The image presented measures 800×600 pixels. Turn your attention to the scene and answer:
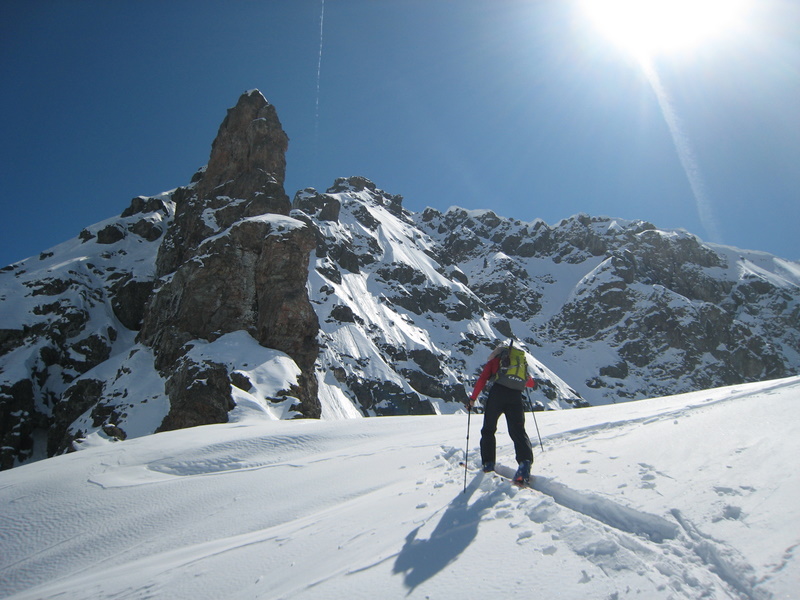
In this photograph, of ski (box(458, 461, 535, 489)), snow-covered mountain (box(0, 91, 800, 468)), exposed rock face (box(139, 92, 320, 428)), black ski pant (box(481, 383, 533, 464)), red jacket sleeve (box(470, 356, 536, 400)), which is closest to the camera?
ski (box(458, 461, 535, 489))

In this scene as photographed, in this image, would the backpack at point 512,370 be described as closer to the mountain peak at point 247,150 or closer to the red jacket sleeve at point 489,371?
the red jacket sleeve at point 489,371

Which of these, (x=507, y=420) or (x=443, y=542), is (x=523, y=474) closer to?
(x=507, y=420)

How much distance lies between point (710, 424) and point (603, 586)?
3.91 m

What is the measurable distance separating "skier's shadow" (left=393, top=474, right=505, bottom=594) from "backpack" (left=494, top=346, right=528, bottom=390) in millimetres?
1824

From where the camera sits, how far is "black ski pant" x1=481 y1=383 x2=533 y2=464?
523cm

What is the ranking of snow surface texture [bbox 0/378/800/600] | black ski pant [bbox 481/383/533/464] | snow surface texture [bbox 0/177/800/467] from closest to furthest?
1. snow surface texture [bbox 0/378/800/600]
2. black ski pant [bbox 481/383/533/464]
3. snow surface texture [bbox 0/177/800/467]

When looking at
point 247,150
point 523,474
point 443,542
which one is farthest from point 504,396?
point 247,150

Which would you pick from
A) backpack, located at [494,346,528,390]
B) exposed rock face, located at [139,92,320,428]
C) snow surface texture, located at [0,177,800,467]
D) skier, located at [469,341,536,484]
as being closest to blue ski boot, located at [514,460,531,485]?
skier, located at [469,341,536,484]

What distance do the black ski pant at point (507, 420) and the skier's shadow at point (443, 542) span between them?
1140mm

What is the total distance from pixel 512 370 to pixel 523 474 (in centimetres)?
143

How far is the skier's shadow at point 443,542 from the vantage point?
2.91 meters

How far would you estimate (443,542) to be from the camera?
3.28 m

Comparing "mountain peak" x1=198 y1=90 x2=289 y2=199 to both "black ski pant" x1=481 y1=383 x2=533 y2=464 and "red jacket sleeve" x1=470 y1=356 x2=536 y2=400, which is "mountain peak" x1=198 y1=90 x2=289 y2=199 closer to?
"red jacket sleeve" x1=470 y1=356 x2=536 y2=400

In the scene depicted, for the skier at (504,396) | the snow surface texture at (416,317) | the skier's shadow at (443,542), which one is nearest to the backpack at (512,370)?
the skier at (504,396)
